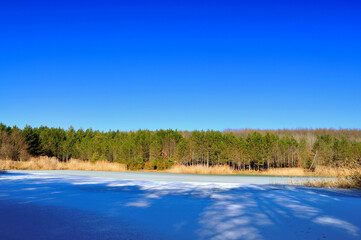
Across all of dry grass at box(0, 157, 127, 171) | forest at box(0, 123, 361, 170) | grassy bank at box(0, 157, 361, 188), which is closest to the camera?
grassy bank at box(0, 157, 361, 188)

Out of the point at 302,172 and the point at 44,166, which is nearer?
the point at 44,166

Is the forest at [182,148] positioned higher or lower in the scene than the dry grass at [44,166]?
higher

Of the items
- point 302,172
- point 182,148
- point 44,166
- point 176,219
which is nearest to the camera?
point 176,219

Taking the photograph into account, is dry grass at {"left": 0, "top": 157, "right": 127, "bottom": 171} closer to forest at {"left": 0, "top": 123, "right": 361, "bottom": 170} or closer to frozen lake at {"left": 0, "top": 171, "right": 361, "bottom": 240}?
frozen lake at {"left": 0, "top": 171, "right": 361, "bottom": 240}

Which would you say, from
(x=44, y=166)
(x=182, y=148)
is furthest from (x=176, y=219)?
(x=182, y=148)

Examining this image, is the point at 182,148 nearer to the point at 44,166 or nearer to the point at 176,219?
the point at 44,166

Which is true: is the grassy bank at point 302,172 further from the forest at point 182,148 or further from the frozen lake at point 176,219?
the forest at point 182,148

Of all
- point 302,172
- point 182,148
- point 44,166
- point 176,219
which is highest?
point 182,148

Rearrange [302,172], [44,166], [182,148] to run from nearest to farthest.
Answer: [44,166] < [302,172] < [182,148]

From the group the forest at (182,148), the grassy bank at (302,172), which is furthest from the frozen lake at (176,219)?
the forest at (182,148)

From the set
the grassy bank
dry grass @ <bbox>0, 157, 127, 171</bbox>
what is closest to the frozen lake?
the grassy bank

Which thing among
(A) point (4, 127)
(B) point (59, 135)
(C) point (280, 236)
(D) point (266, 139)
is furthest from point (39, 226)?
(B) point (59, 135)

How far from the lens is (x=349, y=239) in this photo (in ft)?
6.77

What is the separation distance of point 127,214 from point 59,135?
46746mm
